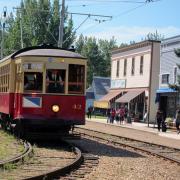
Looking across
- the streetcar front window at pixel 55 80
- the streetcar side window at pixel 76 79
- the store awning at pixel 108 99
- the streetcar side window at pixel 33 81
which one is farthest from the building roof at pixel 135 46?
the streetcar side window at pixel 33 81

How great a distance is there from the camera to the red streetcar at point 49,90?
64.7 feet

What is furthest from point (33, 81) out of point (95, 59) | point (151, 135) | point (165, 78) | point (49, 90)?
point (95, 59)

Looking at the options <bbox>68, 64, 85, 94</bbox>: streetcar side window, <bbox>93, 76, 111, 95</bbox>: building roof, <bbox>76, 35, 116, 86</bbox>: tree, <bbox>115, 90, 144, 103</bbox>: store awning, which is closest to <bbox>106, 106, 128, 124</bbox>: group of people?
<bbox>115, 90, 144, 103</bbox>: store awning

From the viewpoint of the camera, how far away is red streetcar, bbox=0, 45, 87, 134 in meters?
19.7

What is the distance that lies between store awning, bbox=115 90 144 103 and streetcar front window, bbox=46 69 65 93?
36.9 meters

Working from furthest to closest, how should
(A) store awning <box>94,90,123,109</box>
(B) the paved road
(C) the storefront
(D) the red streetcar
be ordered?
(A) store awning <box>94,90,123,109</box>, (C) the storefront, (B) the paved road, (D) the red streetcar

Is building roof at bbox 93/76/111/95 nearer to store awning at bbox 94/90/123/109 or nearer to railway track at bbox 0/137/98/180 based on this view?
store awning at bbox 94/90/123/109

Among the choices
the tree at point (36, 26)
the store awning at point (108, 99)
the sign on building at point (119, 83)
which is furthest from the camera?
the tree at point (36, 26)

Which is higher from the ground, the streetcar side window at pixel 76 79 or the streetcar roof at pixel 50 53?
the streetcar roof at pixel 50 53

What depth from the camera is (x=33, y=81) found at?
786 inches

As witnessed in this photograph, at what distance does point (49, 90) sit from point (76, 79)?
41.4 inches

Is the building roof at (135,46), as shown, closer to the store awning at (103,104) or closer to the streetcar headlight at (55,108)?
the store awning at (103,104)

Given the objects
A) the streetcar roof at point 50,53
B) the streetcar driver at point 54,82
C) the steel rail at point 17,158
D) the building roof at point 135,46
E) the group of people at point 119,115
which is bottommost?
the steel rail at point 17,158

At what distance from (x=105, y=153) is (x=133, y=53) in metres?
41.7
